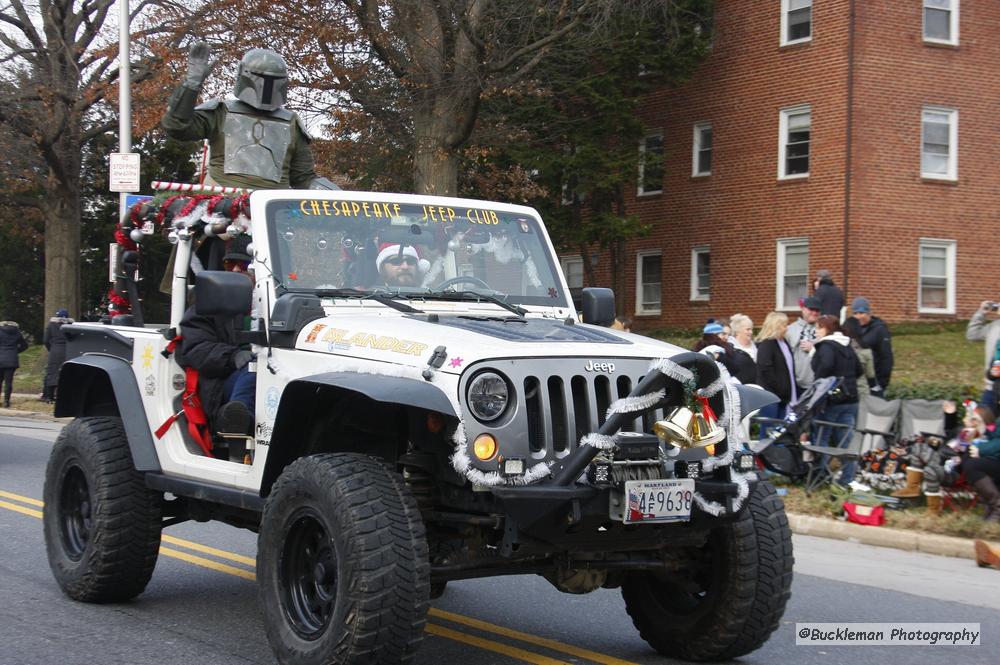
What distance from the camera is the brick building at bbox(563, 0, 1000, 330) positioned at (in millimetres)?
27688

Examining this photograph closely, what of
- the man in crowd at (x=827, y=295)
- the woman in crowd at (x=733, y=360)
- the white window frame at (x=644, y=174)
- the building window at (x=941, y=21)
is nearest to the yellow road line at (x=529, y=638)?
the woman in crowd at (x=733, y=360)

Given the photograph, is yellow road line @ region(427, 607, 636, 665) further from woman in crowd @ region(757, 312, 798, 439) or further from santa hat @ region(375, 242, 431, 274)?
woman in crowd @ region(757, 312, 798, 439)

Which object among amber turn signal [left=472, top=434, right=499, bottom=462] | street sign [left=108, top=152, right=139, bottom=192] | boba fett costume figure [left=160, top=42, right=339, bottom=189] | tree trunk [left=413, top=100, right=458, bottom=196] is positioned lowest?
amber turn signal [left=472, top=434, right=499, bottom=462]

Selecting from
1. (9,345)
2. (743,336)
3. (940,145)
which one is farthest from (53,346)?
(940,145)

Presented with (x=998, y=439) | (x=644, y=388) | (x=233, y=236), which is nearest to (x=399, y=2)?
(x=998, y=439)

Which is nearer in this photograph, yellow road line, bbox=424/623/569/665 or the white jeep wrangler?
the white jeep wrangler

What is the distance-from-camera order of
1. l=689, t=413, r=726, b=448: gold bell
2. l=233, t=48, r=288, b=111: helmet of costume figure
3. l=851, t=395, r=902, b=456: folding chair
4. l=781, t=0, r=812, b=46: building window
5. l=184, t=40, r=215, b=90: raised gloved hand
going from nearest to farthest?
l=689, t=413, r=726, b=448: gold bell → l=184, t=40, r=215, b=90: raised gloved hand → l=233, t=48, r=288, b=111: helmet of costume figure → l=851, t=395, r=902, b=456: folding chair → l=781, t=0, r=812, b=46: building window

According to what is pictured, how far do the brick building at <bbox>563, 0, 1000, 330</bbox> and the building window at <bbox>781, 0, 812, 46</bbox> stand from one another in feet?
0.08

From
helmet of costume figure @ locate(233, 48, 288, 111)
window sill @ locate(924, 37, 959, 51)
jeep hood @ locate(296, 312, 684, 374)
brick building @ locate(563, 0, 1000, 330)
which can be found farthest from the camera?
window sill @ locate(924, 37, 959, 51)

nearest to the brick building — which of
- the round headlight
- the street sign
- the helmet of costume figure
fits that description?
the street sign

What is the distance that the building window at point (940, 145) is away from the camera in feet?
93.2

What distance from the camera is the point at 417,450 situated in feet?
17.4

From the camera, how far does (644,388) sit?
15.9 feet

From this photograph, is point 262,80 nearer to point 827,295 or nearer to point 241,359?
point 241,359
